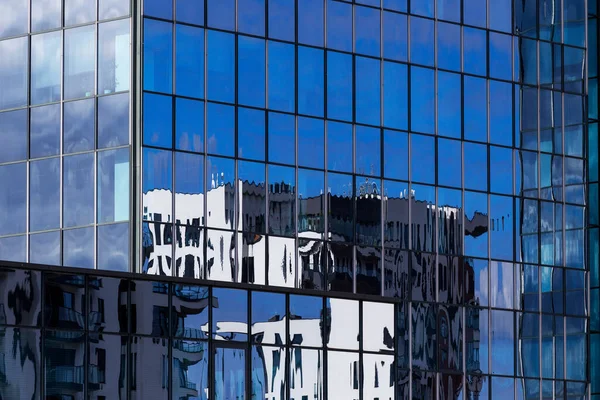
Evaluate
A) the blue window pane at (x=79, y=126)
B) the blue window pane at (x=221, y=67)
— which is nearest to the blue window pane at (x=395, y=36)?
the blue window pane at (x=221, y=67)

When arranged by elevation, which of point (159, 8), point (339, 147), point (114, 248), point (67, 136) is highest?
point (159, 8)

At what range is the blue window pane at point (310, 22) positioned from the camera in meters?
50.0

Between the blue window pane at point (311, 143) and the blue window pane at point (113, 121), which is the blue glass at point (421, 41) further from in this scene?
the blue window pane at point (113, 121)

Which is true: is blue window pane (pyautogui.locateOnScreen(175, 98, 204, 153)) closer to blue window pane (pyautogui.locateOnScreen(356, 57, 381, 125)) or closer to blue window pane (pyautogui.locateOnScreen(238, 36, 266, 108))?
blue window pane (pyautogui.locateOnScreen(238, 36, 266, 108))

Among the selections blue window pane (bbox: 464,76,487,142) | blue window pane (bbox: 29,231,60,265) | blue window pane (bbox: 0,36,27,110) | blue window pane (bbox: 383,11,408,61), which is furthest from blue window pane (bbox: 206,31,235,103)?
blue window pane (bbox: 464,76,487,142)

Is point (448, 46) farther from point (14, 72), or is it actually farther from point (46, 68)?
point (14, 72)

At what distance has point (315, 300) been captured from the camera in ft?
159

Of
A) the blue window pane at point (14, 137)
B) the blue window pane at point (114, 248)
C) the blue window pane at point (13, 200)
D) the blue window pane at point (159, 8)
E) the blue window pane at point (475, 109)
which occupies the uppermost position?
the blue window pane at point (159, 8)

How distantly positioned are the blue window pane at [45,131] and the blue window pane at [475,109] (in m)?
14.3

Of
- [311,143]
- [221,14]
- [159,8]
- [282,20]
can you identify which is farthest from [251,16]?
[311,143]

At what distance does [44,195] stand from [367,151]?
34.2ft

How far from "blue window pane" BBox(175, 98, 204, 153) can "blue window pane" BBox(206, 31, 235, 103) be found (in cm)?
66

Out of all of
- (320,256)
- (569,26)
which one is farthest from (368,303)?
(569,26)

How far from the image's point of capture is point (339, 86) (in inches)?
1996
